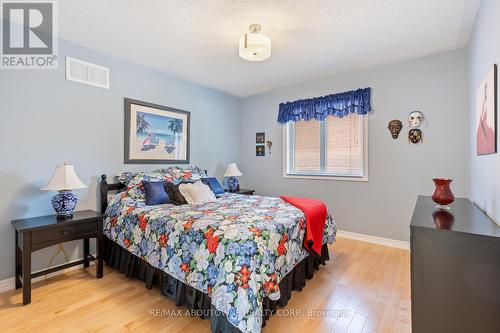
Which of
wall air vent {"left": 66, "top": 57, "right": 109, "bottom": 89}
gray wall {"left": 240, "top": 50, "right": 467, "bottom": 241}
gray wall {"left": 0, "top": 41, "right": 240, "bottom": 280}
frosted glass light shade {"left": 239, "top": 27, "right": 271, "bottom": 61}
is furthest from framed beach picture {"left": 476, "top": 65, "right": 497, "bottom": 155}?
wall air vent {"left": 66, "top": 57, "right": 109, "bottom": 89}

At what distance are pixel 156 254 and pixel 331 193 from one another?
105 inches

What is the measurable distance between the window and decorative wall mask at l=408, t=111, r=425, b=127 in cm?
54

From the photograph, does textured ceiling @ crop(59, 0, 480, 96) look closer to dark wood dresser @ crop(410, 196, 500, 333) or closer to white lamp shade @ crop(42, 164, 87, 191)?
white lamp shade @ crop(42, 164, 87, 191)

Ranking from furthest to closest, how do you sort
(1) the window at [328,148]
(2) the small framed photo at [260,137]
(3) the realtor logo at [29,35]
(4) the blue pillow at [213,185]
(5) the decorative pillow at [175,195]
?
1. (2) the small framed photo at [260,137]
2. (1) the window at [328,148]
3. (4) the blue pillow at [213,185]
4. (5) the decorative pillow at [175,195]
5. (3) the realtor logo at [29,35]

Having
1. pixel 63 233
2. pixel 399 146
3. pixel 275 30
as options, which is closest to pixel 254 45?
pixel 275 30

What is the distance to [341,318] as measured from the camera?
1.81m

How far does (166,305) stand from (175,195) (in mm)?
1145

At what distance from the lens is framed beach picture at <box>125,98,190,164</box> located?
312 cm

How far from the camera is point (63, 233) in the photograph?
2.19 metres

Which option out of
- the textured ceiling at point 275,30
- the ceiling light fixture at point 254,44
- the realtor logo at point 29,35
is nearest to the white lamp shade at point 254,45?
the ceiling light fixture at point 254,44

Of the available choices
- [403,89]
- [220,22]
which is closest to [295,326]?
[220,22]

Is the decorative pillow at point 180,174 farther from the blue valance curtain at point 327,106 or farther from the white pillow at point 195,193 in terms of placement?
the blue valance curtain at point 327,106

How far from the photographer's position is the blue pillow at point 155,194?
2678mm

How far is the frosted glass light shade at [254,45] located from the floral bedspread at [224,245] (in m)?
1.48
